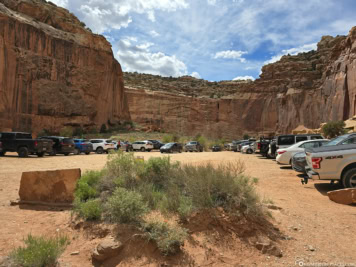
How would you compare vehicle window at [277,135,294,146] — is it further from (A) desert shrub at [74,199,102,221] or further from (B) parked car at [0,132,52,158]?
(B) parked car at [0,132,52,158]

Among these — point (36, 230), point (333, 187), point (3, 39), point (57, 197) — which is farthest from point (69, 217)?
point (3, 39)

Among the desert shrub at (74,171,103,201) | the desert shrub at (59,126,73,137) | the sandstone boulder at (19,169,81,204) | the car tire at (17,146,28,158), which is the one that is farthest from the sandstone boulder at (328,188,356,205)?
the desert shrub at (59,126,73,137)

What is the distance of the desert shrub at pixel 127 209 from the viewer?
469 cm

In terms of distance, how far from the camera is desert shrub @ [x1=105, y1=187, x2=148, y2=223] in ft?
15.4

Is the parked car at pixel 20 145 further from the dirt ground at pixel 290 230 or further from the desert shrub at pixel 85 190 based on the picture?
the desert shrub at pixel 85 190

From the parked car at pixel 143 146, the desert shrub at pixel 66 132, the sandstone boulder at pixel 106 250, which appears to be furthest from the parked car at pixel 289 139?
the desert shrub at pixel 66 132

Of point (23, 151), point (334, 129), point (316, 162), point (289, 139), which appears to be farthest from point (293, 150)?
point (334, 129)

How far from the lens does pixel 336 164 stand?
24.2ft

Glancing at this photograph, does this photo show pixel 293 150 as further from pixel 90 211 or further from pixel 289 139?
pixel 90 211

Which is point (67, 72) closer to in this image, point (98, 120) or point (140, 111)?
point (98, 120)

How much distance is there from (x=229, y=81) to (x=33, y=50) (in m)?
76.2

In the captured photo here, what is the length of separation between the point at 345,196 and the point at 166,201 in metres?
4.96

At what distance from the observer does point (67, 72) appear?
42875mm

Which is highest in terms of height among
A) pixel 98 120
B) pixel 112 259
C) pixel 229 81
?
pixel 229 81
